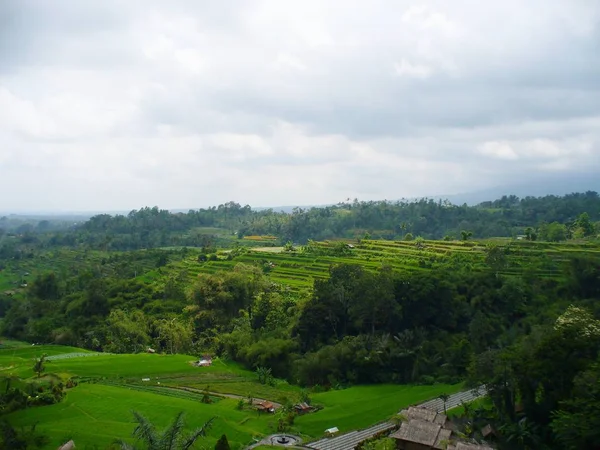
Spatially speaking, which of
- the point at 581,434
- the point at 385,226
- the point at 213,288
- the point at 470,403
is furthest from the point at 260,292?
the point at 385,226

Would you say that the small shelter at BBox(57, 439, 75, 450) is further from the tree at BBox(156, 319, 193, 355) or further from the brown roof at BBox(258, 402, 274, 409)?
the tree at BBox(156, 319, 193, 355)

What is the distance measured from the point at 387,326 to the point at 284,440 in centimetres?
1460

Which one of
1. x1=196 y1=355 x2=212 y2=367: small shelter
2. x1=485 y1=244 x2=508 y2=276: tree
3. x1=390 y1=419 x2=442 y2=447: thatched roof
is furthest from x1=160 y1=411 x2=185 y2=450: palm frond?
x1=485 y1=244 x2=508 y2=276: tree

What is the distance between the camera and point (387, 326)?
3581cm

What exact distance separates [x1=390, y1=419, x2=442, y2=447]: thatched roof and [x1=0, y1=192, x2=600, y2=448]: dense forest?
9.68 ft

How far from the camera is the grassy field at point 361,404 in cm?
2517

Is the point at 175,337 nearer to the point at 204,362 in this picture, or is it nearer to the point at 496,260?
the point at 204,362

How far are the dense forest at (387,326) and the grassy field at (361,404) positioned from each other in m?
1.52

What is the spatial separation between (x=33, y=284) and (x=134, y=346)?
23599mm

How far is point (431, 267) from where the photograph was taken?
4703 centimetres

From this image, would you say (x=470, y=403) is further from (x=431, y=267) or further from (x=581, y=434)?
(x=431, y=267)

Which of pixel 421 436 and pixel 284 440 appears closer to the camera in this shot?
pixel 421 436

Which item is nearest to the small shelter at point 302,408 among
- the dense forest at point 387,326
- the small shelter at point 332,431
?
the small shelter at point 332,431

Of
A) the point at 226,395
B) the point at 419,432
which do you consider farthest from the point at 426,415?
the point at 226,395
